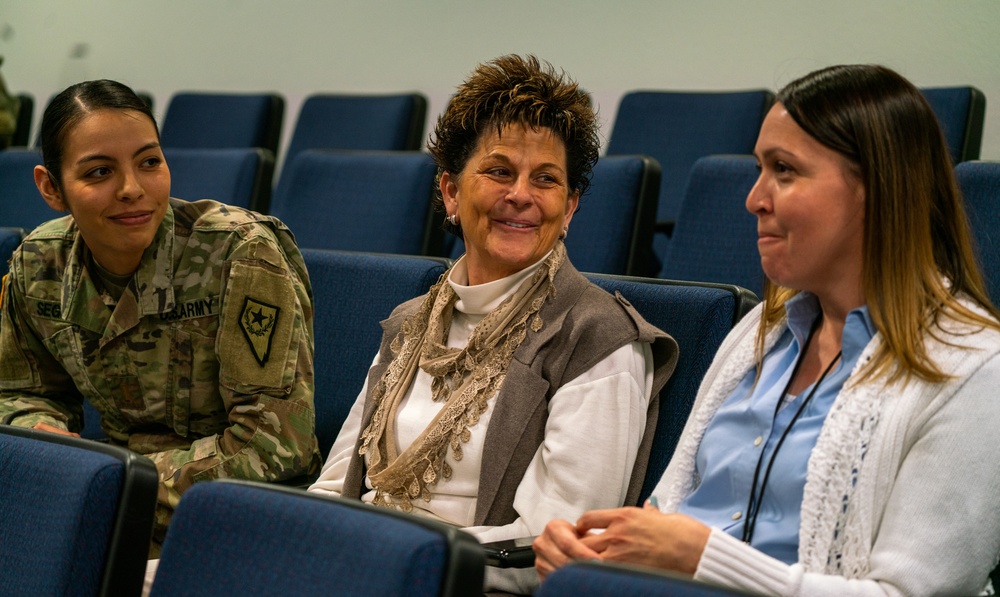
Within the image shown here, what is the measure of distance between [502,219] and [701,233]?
89cm

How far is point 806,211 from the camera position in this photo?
4.17ft

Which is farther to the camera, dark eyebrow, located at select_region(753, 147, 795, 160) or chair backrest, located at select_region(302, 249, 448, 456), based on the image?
chair backrest, located at select_region(302, 249, 448, 456)

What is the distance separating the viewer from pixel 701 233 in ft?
8.38

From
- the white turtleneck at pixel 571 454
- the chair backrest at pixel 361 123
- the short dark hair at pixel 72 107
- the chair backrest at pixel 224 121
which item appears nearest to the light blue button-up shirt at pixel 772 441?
the white turtleneck at pixel 571 454

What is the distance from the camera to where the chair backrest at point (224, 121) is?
4.16 m

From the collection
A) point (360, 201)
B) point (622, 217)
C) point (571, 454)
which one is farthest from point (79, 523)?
point (360, 201)

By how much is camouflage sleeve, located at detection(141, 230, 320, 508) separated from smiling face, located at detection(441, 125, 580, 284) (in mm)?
385

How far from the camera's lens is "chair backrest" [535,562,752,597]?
83 centimetres

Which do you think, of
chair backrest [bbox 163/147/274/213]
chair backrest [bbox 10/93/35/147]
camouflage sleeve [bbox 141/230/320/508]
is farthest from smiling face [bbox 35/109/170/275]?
chair backrest [bbox 10/93/35/147]

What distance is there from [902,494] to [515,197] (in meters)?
0.82

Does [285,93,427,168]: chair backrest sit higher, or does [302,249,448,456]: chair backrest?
[285,93,427,168]: chair backrest

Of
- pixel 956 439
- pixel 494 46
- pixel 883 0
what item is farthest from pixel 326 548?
pixel 494 46

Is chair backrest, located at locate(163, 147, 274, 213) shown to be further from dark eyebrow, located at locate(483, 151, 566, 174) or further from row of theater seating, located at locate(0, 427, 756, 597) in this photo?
row of theater seating, located at locate(0, 427, 756, 597)

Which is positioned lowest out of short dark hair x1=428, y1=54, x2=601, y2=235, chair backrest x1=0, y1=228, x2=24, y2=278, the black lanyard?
chair backrest x1=0, y1=228, x2=24, y2=278
